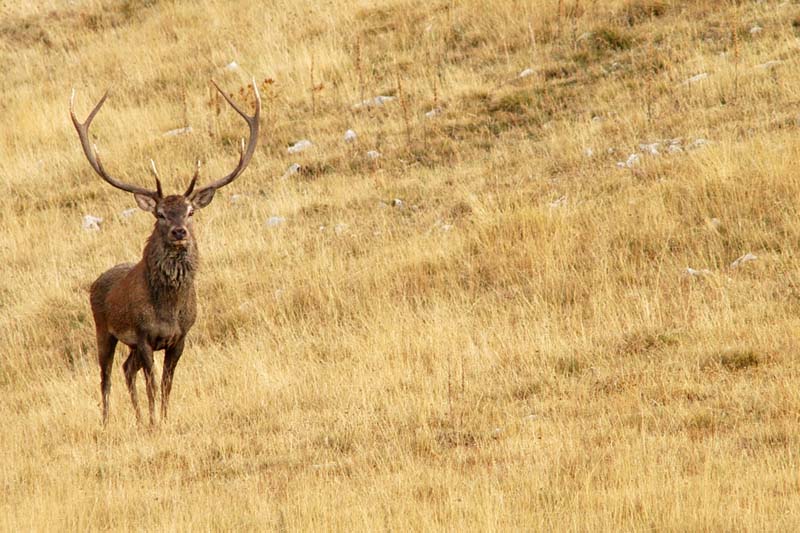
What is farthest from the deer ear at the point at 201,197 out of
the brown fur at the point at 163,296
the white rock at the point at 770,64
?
the white rock at the point at 770,64

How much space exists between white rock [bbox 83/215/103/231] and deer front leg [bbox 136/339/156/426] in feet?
17.5

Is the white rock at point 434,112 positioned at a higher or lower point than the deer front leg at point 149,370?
lower

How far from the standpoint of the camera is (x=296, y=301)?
38.8 feet

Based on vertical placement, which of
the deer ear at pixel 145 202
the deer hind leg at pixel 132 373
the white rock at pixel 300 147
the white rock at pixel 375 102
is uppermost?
the deer ear at pixel 145 202

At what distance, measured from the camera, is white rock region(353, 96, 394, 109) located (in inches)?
632

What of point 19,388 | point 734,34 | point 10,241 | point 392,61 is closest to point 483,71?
point 392,61

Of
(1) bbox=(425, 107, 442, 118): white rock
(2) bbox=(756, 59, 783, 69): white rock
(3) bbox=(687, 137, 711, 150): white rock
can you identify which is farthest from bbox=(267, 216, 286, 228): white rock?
(2) bbox=(756, 59, 783, 69): white rock

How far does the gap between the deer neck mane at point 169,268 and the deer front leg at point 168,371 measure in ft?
1.41

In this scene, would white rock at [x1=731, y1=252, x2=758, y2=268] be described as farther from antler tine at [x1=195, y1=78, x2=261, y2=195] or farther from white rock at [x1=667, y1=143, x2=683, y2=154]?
antler tine at [x1=195, y1=78, x2=261, y2=195]

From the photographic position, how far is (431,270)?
11672 millimetres

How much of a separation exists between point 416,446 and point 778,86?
24.7 ft

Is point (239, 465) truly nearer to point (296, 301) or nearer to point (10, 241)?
point (296, 301)

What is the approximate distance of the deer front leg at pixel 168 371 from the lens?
365 inches

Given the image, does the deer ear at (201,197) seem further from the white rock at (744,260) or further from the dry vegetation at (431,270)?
the white rock at (744,260)
